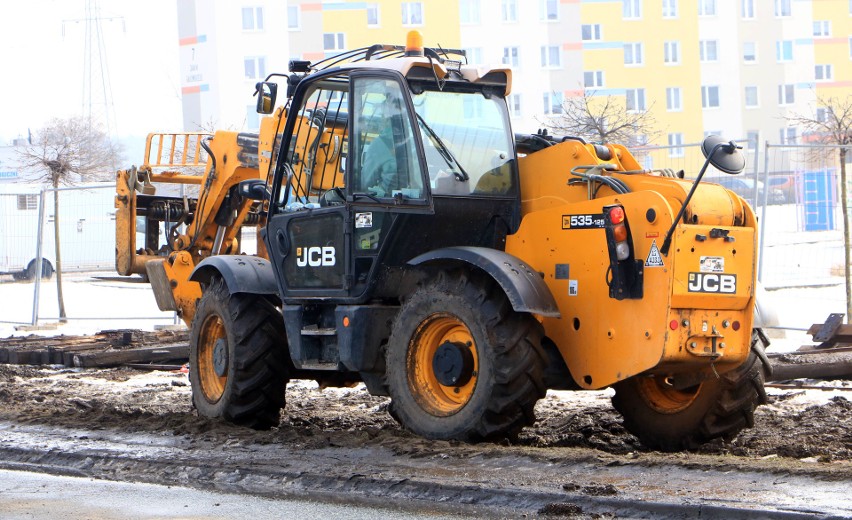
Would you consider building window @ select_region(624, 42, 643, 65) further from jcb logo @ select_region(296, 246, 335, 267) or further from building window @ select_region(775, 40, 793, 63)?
jcb logo @ select_region(296, 246, 335, 267)

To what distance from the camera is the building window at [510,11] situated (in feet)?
244

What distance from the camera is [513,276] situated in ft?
25.8

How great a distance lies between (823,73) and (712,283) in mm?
81112

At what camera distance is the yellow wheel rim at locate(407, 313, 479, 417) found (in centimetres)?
836

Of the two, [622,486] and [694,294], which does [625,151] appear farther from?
[622,486]

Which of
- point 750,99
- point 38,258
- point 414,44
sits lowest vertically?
point 38,258

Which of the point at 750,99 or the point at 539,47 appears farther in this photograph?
the point at 750,99

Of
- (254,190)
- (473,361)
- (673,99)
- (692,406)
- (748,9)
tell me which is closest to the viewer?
(473,361)

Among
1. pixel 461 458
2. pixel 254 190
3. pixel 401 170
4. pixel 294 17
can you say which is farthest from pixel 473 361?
pixel 294 17

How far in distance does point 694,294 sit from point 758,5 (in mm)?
76583

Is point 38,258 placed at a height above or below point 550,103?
below

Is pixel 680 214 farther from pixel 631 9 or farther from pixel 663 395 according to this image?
pixel 631 9

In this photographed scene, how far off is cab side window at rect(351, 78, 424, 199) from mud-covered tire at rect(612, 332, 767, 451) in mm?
2082

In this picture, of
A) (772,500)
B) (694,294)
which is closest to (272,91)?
(694,294)
